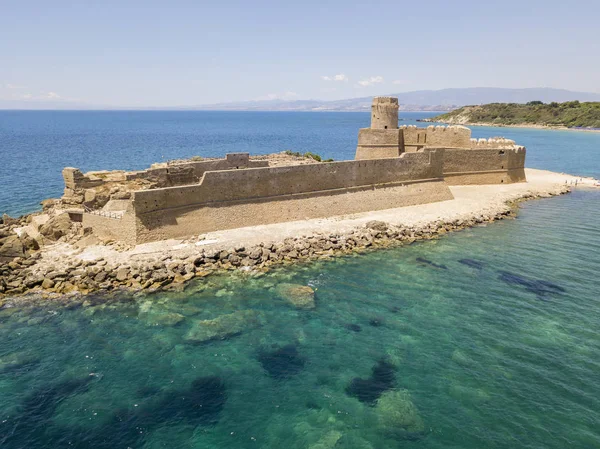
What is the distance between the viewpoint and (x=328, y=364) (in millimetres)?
15461

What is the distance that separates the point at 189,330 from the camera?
17.4 m

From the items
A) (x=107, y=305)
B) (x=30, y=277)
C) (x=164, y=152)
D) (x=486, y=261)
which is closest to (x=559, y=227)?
(x=486, y=261)

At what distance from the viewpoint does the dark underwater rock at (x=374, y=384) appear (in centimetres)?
1378

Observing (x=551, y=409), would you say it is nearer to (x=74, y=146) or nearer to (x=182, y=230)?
(x=182, y=230)

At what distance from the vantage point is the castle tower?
120 feet

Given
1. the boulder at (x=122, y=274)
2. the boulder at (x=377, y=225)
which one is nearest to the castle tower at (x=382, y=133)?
the boulder at (x=377, y=225)

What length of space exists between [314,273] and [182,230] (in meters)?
8.57

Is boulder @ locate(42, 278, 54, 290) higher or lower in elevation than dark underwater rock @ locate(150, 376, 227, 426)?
higher

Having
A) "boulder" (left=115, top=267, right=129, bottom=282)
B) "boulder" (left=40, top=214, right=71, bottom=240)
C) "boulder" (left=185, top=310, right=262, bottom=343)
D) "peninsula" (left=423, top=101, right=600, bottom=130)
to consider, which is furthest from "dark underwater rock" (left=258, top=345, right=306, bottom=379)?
"peninsula" (left=423, top=101, right=600, bottom=130)

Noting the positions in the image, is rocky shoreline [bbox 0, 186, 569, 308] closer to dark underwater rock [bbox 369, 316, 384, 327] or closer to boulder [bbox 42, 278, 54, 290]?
boulder [bbox 42, 278, 54, 290]

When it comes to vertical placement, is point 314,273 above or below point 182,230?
below

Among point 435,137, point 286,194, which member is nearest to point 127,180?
point 286,194

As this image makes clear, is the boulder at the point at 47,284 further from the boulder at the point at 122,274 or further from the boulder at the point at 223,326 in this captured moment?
the boulder at the point at 223,326

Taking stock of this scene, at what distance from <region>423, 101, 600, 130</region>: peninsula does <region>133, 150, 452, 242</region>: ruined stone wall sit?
117 metres
